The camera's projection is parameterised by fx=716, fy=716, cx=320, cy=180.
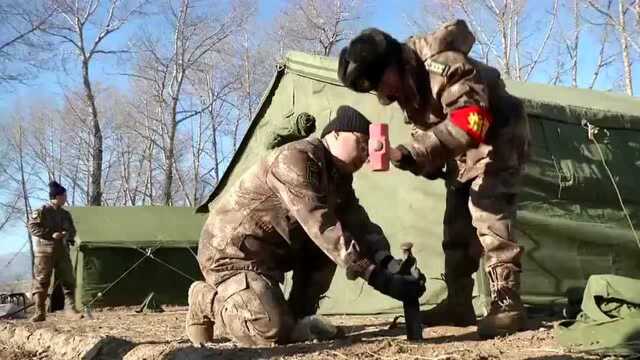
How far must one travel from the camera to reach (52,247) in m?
8.21

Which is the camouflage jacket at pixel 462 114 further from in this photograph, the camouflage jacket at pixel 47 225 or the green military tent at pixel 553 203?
the camouflage jacket at pixel 47 225

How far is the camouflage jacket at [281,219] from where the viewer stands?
2.99 m

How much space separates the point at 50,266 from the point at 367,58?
232 inches

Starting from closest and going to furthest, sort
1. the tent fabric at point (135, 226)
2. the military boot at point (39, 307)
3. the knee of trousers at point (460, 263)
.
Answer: the knee of trousers at point (460, 263) → the military boot at point (39, 307) → the tent fabric at point (135, 226)

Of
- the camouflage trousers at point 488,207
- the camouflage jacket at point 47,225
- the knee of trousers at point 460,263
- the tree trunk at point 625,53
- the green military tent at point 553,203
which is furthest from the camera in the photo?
the tree trunk at point 625,53

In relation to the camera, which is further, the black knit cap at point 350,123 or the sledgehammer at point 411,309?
the black knit cap at point 350,123

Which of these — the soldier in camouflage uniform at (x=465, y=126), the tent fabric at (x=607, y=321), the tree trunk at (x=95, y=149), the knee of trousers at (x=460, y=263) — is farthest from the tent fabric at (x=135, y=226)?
the tree trunk at (x=95, y=149)

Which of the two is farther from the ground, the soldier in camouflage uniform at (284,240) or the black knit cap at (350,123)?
the black knit cap at (350,123)

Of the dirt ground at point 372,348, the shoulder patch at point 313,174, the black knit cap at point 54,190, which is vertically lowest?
the dirt ground at point 372,348

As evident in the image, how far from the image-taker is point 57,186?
8.76m

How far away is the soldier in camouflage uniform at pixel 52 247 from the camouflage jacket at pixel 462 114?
556 cm

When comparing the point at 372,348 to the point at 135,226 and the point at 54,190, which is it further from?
the point at 135,226

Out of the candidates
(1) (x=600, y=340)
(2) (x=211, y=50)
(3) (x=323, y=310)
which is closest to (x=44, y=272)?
(3) (x=323, y=310)

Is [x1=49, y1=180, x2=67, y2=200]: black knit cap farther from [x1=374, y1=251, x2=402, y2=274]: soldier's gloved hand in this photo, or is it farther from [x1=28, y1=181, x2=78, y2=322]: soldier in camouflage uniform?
[x1=374, y1=251, x2=402, y2=274]: soldier's gloved hand
